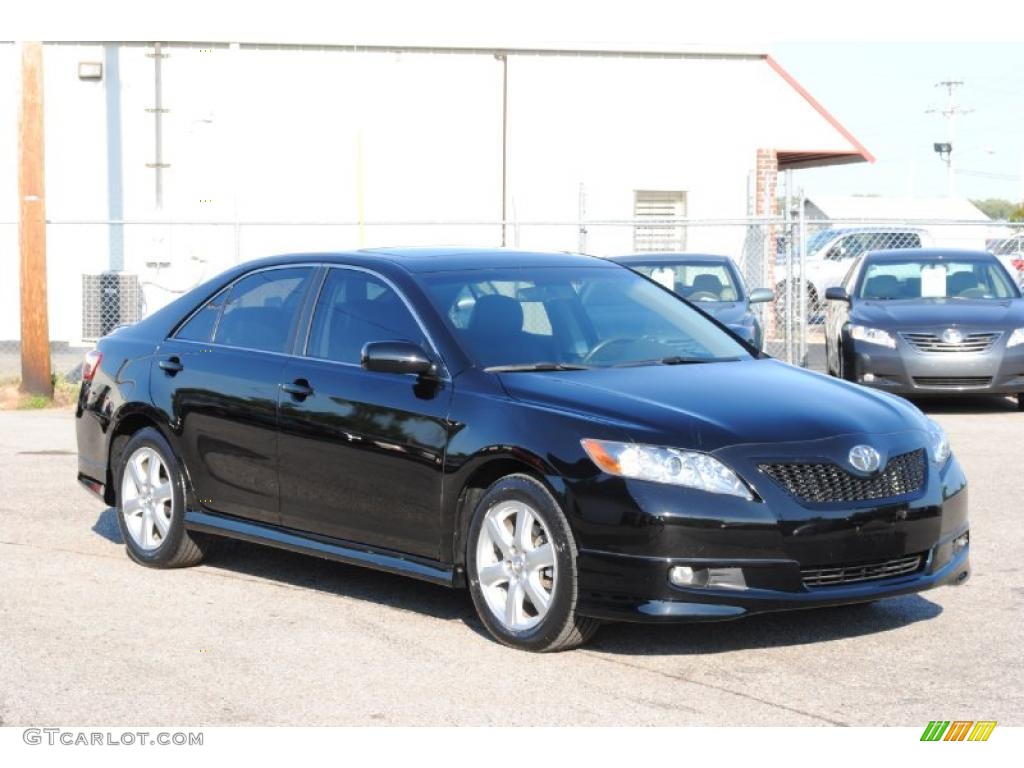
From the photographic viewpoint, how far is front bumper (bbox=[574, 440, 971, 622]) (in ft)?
21.8

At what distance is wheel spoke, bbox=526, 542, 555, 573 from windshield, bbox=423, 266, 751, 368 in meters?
0.90

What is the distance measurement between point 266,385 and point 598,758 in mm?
3259

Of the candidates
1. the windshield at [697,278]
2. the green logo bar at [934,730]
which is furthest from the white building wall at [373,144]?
the green logo bar at [934,730]

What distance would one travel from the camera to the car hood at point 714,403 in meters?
6.83

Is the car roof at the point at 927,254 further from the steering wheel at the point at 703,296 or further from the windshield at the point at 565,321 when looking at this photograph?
the windshield at the point at 565,321

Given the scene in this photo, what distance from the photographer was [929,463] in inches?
285

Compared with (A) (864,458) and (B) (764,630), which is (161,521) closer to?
(B) (764,630)

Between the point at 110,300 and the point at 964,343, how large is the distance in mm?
11480

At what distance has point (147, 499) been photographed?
9.05m

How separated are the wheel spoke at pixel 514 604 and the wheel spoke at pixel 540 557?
12 cm

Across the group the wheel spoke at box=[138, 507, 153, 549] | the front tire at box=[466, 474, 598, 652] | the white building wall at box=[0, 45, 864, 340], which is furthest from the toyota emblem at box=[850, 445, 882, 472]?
the white building wall at box=[0, 45, 864, 340]

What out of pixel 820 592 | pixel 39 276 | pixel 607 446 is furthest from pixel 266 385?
pixel 39 276

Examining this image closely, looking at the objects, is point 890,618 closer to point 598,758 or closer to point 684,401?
point 684,401

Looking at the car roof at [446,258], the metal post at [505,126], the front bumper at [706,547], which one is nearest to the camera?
the front bumper at [706,547]
